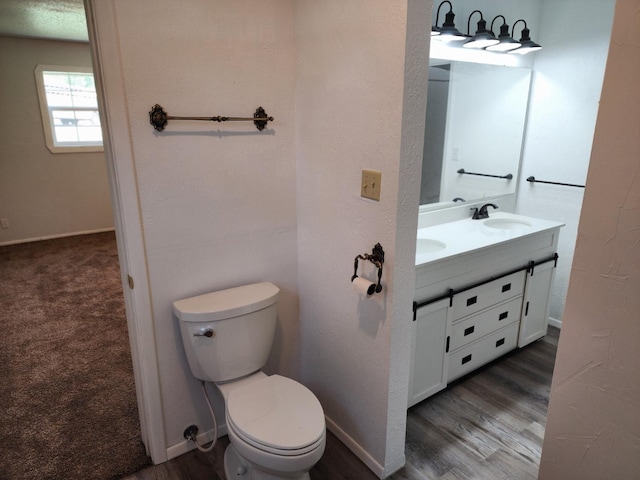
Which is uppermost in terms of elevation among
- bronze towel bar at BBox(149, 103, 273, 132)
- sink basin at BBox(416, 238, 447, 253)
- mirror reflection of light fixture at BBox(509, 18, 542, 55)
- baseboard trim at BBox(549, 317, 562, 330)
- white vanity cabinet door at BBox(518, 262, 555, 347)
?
mirror reflection of light fixture at BBox(509, 18, 542, 55)

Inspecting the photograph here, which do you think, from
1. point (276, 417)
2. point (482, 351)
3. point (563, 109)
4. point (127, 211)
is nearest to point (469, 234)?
point (482, 351)

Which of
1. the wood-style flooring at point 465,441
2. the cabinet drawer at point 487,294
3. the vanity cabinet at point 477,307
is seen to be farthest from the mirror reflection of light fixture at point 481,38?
the wood-style flooring at point 465,441

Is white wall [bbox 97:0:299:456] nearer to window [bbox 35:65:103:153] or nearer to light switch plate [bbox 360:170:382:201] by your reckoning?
light switch plate [bbox 360:170:382:201]

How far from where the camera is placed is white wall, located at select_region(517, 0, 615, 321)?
2.69 m

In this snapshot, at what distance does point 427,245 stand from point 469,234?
29 centimetres

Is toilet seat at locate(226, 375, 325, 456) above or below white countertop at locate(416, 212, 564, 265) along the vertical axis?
below

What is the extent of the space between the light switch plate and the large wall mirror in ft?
3.43

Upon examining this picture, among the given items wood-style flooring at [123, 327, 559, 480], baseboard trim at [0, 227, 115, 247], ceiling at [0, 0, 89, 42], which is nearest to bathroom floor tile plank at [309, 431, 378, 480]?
wood-style flooring at [123, 327, 559, 480]

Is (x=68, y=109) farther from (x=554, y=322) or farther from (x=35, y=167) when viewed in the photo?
(x=554, y=322)

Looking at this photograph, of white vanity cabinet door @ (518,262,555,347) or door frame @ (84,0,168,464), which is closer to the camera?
door frame @ (84,0,168,464)

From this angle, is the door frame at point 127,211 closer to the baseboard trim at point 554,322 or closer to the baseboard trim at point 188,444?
the baseboard trim at point 188,444

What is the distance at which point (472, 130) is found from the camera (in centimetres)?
278

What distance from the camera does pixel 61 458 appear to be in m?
1.93

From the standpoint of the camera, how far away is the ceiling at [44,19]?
Result: 3.24m
